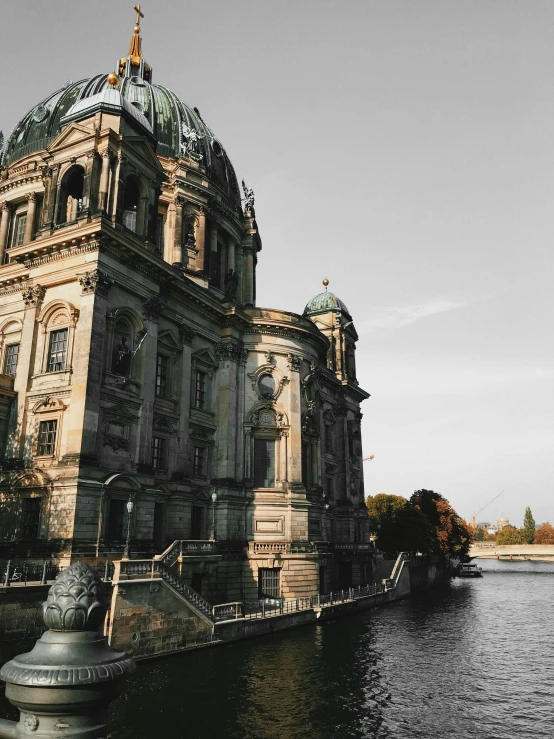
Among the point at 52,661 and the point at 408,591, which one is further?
the point at 408,591

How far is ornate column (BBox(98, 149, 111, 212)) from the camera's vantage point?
37250 millimetres

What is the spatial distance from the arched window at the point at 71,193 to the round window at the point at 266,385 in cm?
1859

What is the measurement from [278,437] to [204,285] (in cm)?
1391

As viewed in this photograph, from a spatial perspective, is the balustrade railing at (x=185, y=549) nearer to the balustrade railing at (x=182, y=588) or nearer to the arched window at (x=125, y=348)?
the balustrade railing at (x=182, y=588)

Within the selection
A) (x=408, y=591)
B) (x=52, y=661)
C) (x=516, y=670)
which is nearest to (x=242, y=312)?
(x=516, y=670)

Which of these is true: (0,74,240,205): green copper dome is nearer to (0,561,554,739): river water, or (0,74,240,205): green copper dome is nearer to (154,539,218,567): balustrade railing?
(154,539,218,567): balustrade railing

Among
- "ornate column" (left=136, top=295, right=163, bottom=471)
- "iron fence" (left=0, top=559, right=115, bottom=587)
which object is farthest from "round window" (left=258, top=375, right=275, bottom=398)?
"iron fence" (left=0, top=559, right=115, bottom=587)

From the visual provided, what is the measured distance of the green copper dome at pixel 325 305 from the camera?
7025cm

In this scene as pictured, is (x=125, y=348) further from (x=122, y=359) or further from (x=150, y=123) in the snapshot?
(x=150, y=123)

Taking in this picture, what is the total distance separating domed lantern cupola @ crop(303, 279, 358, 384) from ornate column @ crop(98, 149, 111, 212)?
35603 millimetres

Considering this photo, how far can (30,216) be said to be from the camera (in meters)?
47.6

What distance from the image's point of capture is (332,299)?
232 feet

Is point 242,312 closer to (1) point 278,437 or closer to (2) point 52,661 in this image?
(1) point 278,437

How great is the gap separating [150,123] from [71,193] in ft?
51.3
